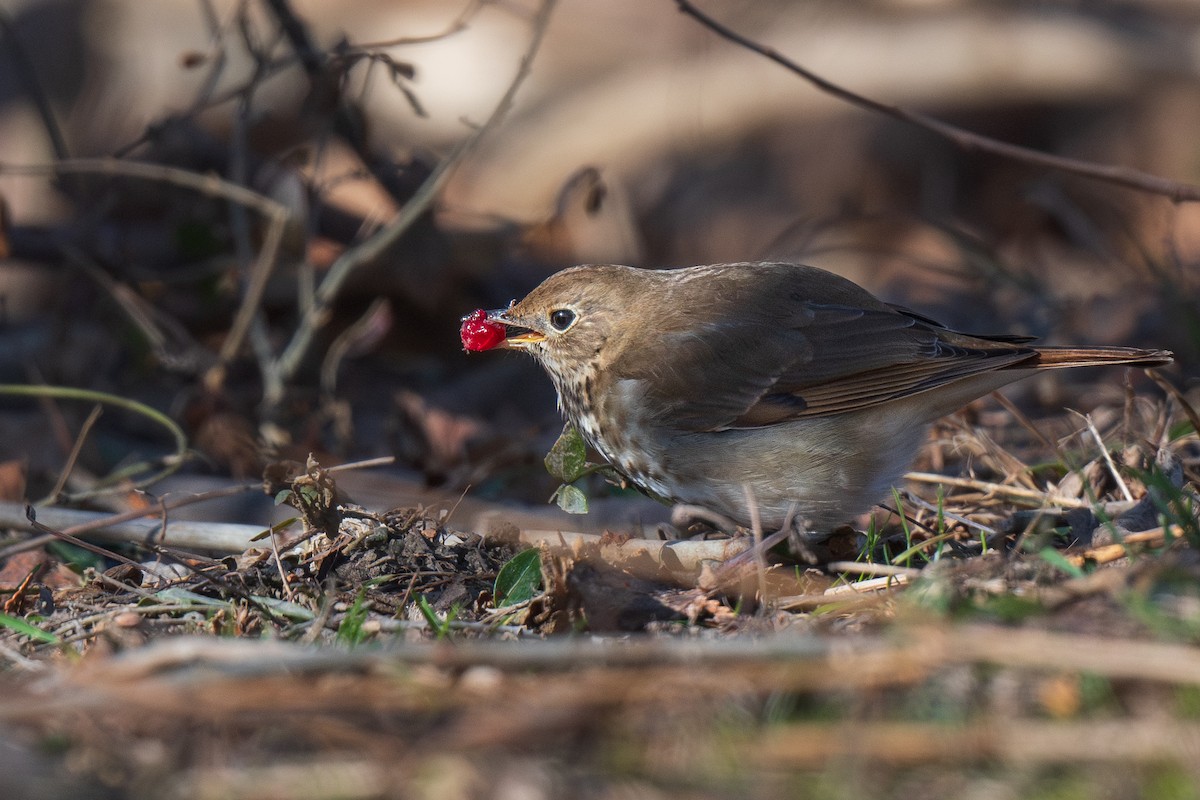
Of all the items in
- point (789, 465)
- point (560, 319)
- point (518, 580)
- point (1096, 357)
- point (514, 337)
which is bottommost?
point (518, 580)

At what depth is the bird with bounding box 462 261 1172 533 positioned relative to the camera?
171 inches

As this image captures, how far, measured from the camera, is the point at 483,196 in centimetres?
1036

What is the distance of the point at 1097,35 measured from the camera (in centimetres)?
949

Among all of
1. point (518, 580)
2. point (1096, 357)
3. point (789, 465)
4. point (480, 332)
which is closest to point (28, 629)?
point (518, 580)

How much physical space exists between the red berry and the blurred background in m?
0.61

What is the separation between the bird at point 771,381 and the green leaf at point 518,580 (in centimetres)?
85

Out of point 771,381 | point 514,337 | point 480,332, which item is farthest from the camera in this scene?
point 514,337

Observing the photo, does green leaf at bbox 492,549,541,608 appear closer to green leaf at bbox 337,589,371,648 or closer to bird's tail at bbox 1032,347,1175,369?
green leaf at bbox 337,589,371,648

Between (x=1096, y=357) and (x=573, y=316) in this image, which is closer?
(x=1096, y=357)

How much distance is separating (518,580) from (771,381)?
1.30 meters

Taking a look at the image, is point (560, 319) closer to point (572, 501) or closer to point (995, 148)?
point (572, 501)

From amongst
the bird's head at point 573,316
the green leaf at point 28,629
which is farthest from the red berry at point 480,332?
the green leaf at point 28,629

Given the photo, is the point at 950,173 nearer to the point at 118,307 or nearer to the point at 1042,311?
the point at 1042,311

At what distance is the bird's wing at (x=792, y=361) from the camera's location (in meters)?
4.42
